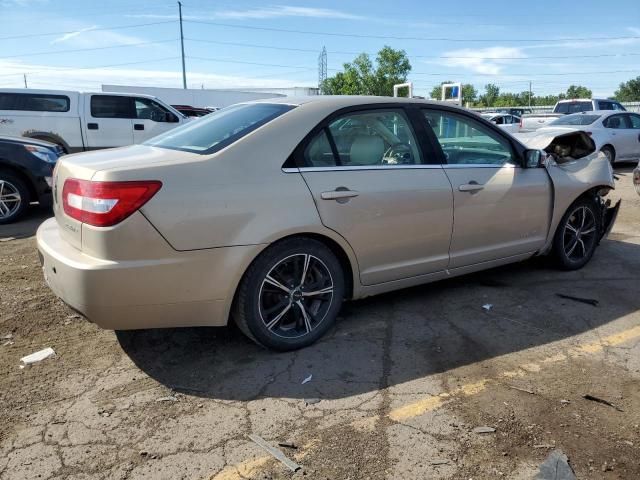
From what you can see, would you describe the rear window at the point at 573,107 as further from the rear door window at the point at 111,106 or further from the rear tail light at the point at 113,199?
the rear tail light at the point at 113,199

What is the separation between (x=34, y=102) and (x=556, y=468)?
11.8 meters

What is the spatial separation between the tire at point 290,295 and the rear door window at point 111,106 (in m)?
9.82

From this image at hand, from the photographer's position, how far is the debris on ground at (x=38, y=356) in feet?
11.2

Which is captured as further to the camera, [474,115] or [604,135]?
[604,135]

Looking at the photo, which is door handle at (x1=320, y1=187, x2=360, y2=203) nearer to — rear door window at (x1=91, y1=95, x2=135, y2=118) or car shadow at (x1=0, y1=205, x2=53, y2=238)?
car shadow at (x1=0, y1=205, x2=53, y2=238)

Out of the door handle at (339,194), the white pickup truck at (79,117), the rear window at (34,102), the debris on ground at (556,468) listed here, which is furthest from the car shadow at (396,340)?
the rear window at (34,102)

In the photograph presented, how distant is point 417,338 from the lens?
377cm

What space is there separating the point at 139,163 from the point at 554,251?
388cm

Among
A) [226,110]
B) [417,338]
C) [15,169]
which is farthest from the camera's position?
[15,169]

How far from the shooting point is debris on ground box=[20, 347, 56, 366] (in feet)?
11.2

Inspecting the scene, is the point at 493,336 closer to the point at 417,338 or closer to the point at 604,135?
the point at 417,338

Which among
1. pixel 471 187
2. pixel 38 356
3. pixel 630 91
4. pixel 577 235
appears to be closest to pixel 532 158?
pixel 471 187

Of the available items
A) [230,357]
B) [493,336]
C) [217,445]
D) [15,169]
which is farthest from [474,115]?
[15,169]

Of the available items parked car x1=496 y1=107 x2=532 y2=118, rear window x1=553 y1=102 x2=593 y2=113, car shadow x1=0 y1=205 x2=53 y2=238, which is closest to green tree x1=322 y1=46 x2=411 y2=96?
parked car x1=496 y1=107 x2=532 y2=118
